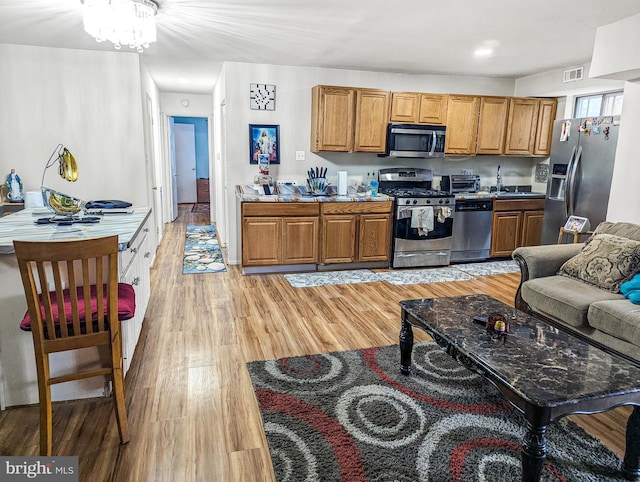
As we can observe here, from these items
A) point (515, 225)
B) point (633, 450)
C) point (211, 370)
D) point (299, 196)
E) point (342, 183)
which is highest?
point (342, 183)

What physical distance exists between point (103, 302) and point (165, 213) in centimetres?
641

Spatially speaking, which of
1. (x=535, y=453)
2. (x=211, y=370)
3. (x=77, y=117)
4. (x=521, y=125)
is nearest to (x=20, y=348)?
(x=211, y=370)

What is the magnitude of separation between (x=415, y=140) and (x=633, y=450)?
4154mm

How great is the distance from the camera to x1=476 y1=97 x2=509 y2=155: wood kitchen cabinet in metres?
5.58

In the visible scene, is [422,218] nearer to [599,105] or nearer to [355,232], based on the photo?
[355,232]

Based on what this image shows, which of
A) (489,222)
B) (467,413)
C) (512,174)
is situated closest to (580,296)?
(467,413)

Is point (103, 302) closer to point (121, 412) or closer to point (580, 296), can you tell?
point (121, 412)

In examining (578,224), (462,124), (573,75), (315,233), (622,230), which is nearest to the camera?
(622,230)

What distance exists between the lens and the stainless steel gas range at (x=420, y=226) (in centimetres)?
525

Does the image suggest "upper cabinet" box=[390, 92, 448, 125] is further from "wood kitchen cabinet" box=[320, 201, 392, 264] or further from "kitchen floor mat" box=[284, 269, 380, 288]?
"kitchen floor mat" box=[284, 269, 380, 288]

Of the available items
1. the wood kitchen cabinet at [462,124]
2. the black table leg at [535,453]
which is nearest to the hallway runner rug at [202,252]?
the wood kitchen cabinet at [462,124]

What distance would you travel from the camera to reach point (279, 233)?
16.1 ft

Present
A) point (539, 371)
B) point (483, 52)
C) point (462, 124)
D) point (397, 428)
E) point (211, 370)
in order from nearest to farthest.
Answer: point (539, 371) → point (397, 428) → point (211, 370) → point (483, 52) → point (462, 124)

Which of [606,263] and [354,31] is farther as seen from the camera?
[354,31]
